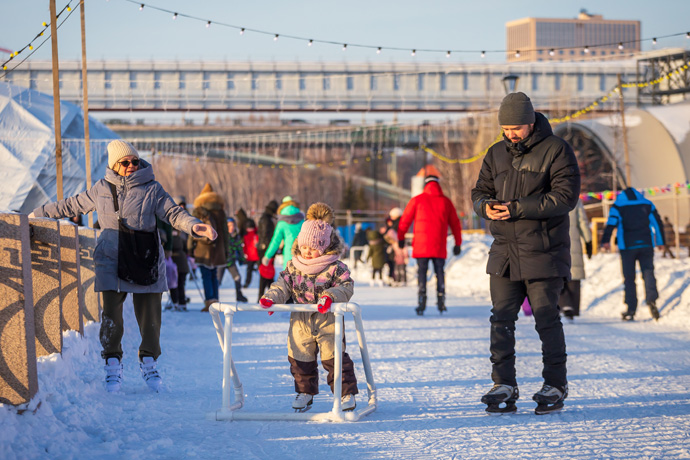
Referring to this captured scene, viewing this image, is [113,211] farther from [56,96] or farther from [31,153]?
[31,153]

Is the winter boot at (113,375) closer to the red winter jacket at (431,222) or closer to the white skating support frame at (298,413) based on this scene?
the white skating support frame at (298,413)

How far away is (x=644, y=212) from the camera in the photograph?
1124 centimetres

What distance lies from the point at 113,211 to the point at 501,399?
284cm

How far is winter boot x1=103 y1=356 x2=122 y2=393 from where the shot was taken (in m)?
5.69

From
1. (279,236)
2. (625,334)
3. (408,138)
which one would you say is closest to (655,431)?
(625,334)

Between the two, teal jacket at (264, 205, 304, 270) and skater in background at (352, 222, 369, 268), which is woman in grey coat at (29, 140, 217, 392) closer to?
teal jacket at (264, 205, 304, 270)

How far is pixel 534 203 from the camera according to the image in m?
5.09

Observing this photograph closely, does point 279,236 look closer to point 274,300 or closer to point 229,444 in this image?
point 274,300

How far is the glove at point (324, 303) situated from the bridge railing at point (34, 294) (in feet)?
5.07

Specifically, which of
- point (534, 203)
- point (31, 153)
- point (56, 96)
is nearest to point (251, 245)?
point (56, 96)

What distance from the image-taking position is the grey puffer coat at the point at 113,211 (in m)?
5.88

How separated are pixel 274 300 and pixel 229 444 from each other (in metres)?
1.04

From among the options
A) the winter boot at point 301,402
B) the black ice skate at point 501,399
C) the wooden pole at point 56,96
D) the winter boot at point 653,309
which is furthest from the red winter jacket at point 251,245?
the black ice skate at point 501,399

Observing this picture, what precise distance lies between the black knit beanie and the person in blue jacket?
247 inches
